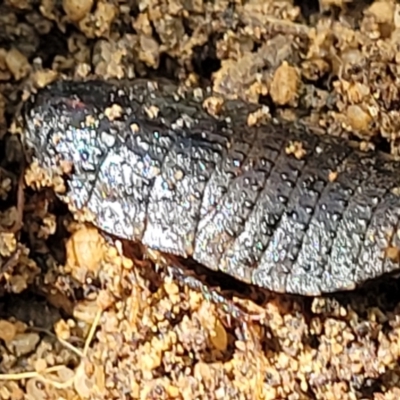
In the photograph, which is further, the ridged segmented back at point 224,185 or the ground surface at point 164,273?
the ground surface at point 164,273

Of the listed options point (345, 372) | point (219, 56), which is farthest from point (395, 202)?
point (219, 56)

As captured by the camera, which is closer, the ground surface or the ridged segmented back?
the ridged segmented back

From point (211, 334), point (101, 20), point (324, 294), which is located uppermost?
point (101, 20)

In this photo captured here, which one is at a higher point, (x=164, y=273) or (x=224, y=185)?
(x=224, y=185)

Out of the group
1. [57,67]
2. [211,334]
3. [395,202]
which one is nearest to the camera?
[395,202]

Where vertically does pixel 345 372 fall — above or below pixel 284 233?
below

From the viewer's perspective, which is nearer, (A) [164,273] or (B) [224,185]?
(B) [224,185]

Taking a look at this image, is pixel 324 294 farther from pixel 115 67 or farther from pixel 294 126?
pixel 115 67

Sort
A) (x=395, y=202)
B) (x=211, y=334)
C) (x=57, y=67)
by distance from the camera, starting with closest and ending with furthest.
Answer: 1. (x=395, y=202)
2. (x=211, y=334)
3. (x=57, y=67)
